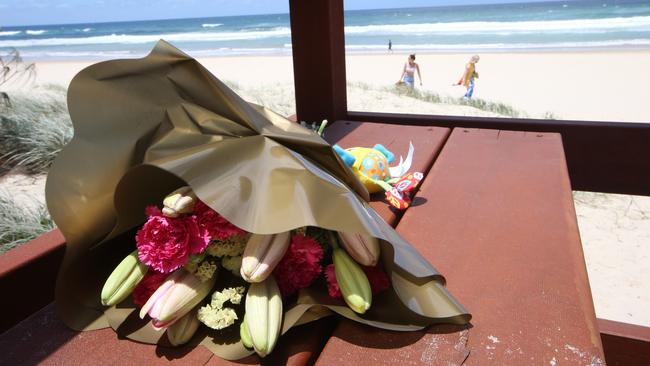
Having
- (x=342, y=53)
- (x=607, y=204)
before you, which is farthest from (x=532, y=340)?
(x=607, y=204)

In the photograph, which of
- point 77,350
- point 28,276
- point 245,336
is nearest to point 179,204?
point 245,336

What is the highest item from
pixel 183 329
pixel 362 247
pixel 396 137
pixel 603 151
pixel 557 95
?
pixel 362 247

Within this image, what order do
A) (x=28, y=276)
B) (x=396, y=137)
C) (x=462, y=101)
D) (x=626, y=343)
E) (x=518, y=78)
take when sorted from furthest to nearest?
1. (x=518, y=78)
2. (x=462, y=101)
3. (x=396, y=137)
4. (x=626, y=343)
5. (x=28, y=276)

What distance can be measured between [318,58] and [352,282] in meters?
2.05

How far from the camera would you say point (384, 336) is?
988mm

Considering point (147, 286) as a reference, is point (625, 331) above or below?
below

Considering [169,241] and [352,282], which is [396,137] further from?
[169,241]

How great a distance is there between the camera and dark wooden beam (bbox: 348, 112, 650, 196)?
2500 millimetres

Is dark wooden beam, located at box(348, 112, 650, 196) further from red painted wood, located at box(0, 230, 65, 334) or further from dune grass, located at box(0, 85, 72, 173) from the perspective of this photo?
dune grass, located at box(0, 85, 72, 173)

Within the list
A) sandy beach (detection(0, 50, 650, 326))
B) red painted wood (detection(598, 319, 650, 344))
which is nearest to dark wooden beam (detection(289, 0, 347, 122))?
red painted wood (detection(598, 319, 650, 344))

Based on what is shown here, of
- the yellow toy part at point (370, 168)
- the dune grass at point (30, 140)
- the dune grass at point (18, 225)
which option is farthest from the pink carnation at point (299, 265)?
the dune grass at point (30, 140)

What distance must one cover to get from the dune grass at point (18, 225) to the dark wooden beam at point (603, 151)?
2.70 m

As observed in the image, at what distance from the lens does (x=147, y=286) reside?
3.38 feet

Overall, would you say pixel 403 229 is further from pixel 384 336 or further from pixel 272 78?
pixel 272 78
